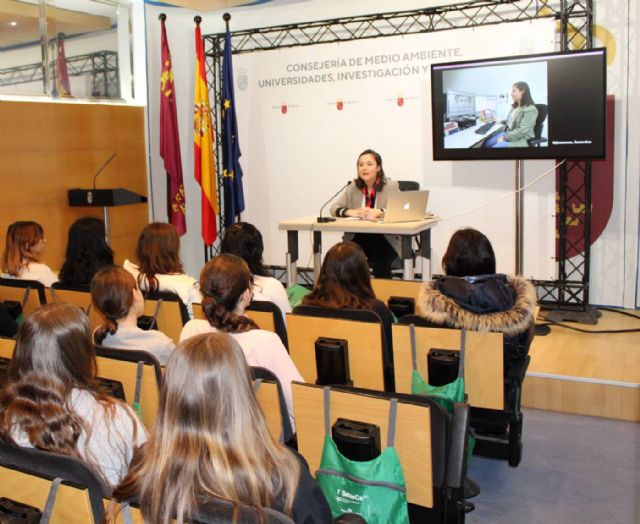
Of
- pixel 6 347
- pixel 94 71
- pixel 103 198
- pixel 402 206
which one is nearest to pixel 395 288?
pixel 402 206

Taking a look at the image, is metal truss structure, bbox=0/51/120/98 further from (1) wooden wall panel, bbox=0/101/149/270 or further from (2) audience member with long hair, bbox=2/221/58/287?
(2) audience member with long hair, bbox=2/221/58/287

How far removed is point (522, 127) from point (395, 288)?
7.27ft

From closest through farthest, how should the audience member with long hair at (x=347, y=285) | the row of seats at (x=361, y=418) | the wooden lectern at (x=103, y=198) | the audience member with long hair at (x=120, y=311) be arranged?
the row of seats at (x=361, y=418) → the audience member with long hair at (x=120, y=311) → the audience member with long hair at (x=347, y=285) → the wooden lectern at (x=103, y=198)

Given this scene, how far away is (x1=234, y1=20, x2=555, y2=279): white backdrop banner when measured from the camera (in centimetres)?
602

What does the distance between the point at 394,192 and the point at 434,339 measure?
2.48m

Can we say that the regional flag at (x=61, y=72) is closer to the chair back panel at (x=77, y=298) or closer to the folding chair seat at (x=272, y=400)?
the chair back panel at (x=77, y=298)

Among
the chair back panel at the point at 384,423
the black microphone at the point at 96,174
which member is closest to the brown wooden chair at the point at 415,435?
the chair back panel at the point at 384,423

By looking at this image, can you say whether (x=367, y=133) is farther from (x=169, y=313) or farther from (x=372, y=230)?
(x=169, y=313)

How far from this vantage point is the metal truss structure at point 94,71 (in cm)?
643

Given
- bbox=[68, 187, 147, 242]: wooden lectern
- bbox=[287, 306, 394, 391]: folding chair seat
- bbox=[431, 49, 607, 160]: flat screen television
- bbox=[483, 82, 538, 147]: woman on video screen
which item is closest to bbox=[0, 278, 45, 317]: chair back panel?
bbox=[287, 306, 394, 391]: folding chair seat

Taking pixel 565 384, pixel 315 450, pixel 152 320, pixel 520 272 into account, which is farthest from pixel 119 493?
pixel 520 272

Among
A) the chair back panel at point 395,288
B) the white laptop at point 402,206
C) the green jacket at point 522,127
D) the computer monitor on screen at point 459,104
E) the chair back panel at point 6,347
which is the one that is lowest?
the chair back panel at point 6,347

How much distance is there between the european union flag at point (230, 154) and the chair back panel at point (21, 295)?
313cm

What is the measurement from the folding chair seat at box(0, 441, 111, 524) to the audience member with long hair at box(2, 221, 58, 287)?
294 cm
